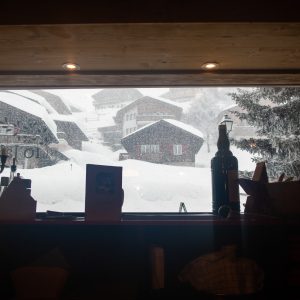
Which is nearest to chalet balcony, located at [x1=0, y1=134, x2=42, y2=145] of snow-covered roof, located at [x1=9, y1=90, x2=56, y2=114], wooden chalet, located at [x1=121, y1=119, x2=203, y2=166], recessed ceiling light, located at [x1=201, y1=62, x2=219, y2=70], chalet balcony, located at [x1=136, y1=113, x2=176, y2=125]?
snow-covered roof, located at [x1=9, y1=90, x2=56, y2=114]

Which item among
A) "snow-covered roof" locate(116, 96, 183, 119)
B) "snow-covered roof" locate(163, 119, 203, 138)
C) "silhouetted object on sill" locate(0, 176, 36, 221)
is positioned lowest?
"silhouetted object on sill" locate(0, 176, 36, 221)

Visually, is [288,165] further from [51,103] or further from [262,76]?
[51,103]

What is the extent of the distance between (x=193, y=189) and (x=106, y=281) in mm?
915

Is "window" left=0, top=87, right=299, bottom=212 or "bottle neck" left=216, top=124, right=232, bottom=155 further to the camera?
"window" left=0, top=87, right=299, bottom=212

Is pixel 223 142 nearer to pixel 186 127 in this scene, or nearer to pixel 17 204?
pixel 186 127

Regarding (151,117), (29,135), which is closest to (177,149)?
(151,117)

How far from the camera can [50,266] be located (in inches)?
55.4

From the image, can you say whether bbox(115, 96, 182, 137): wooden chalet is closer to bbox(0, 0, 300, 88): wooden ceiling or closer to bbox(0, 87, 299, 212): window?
bbox(0, 87, 299, 212): window

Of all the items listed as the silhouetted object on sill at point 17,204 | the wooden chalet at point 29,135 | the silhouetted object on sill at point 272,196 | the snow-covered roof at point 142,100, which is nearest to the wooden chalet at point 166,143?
the snow-covered roof at point 142,100

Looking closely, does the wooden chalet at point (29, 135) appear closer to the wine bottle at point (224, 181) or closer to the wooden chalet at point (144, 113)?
the wooden chalet at point (144, 113)

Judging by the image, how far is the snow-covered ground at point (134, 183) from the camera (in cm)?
217

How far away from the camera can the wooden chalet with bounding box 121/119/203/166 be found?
7.54ft

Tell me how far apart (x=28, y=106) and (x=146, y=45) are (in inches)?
42.6

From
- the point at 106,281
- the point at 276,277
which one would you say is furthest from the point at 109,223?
the point at 276,277
